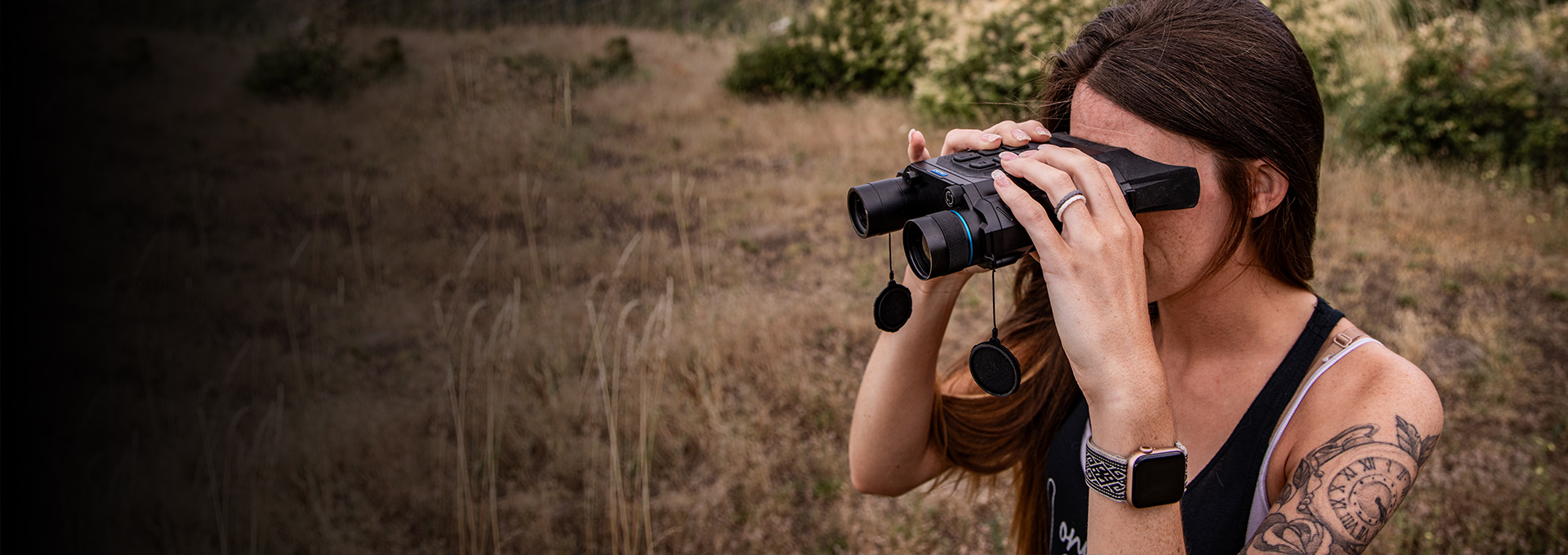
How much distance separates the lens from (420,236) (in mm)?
5848

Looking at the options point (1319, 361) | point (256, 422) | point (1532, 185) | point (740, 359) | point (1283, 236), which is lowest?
point (256, 422)

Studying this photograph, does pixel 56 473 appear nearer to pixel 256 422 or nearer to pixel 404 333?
pixel 256 422

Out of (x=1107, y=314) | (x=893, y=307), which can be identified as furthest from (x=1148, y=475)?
(x=893, y=307)

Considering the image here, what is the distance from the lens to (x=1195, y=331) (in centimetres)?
137

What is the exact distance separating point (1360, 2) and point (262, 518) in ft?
29.1

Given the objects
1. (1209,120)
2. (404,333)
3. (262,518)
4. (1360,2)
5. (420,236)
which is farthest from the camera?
(1360,2)

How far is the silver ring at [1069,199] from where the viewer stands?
992mm

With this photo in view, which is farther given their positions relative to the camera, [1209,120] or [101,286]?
[101,286]

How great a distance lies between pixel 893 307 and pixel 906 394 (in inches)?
8.0

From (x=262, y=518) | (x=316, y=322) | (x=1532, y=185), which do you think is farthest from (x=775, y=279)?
(x=1532, y=185)

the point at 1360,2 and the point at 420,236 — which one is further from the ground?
the point at 1360,2

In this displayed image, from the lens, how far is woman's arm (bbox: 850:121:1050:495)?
1.40 meters

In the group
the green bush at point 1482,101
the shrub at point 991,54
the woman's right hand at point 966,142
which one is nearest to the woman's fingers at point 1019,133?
the woman's right hand at point 966,142

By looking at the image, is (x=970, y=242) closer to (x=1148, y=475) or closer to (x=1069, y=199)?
(x=1069, y=199)
